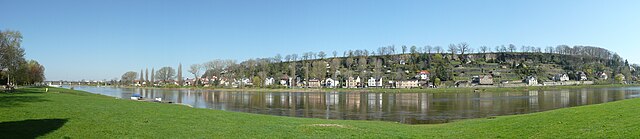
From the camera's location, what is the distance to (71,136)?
47.6ft

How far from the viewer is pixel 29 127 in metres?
15.7

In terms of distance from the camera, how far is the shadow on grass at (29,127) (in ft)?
45.4

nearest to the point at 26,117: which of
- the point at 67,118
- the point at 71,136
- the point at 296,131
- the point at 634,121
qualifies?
the point at 67,118

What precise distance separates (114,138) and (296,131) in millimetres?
8274

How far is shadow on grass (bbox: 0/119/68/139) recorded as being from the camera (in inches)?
545

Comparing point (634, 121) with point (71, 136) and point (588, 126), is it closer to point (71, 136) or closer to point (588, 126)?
point (588, 126)

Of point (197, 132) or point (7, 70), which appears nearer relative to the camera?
point (197, 132)

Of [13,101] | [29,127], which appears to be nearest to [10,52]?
[13,101]

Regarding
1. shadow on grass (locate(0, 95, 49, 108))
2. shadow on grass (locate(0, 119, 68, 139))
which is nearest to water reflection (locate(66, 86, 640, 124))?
shadow on grass (locate(0, 95, 49, 108))

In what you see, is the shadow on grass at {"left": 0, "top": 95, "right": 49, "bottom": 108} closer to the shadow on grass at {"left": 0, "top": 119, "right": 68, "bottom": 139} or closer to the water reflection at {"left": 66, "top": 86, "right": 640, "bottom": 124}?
the shadow on grass at {"left": 0, "top": 119, "right": 68, "bottom": 139}

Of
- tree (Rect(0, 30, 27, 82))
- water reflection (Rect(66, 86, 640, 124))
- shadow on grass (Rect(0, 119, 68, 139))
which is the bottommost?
water reflection (Rect(66, 86, 640, 124))

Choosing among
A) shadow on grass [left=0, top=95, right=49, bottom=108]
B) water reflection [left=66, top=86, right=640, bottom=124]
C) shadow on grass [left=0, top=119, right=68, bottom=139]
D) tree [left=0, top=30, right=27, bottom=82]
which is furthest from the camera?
tree [left=0, top=30, right=27, bottom=82]

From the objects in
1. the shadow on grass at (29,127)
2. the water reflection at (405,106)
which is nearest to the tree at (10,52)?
the water reflection at (405,106)

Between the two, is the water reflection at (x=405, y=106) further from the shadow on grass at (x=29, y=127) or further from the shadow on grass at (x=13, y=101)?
the shadow on grass at (x=29, y=127)
